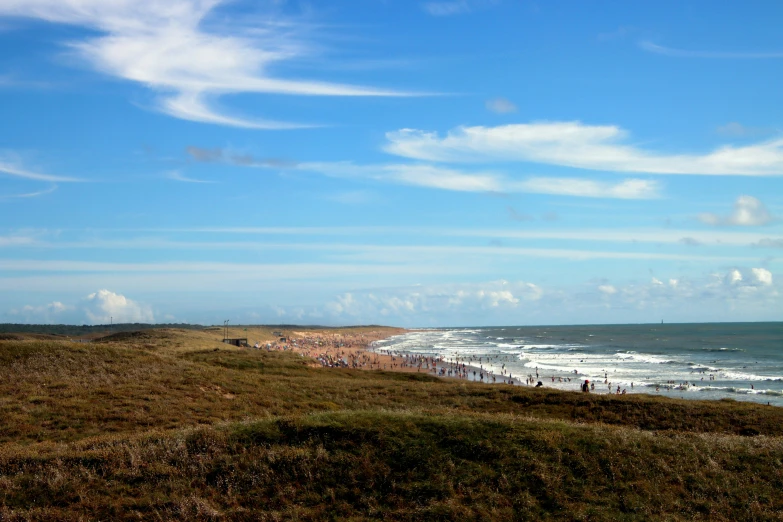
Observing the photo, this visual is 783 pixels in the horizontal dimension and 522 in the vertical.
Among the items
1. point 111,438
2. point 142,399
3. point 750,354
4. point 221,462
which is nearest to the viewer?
point 221,462

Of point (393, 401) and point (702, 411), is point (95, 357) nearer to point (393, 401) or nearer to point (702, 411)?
point (393, 401)

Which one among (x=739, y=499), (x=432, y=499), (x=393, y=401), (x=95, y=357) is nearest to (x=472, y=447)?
(x=432, y=499)

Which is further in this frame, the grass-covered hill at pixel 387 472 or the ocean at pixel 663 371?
the ocean at pixel 663 371

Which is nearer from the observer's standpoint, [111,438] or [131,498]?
[131,498]

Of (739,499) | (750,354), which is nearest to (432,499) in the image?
(739,499)

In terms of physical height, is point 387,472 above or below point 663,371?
above

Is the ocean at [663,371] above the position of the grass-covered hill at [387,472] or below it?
below

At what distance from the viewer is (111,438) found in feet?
55.1

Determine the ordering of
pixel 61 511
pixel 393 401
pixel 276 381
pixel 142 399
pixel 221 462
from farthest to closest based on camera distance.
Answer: pixel 276 381 → pixel 393 401 → pixel 142 399 → pixel 221 462 → pixel 61 511

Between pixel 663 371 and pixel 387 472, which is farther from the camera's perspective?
pixel 663 371

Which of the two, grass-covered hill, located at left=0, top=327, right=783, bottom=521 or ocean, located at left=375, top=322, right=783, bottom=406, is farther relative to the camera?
ocean, located at left=375, top=322, right=783, bottom=406

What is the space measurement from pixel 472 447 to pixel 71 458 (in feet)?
33.0

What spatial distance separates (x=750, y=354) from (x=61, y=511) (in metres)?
110

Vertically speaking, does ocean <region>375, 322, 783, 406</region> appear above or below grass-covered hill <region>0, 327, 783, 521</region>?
below
